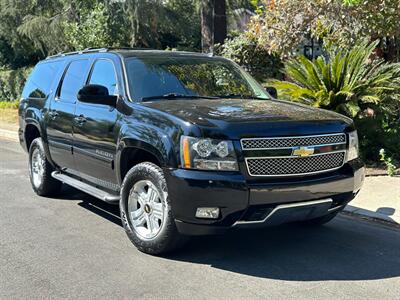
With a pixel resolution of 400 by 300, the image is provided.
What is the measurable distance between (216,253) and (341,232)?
1.61 metres

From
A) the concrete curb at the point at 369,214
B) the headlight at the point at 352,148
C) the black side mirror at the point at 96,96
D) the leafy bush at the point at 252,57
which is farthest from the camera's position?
the leafy bush at the point at 252,57

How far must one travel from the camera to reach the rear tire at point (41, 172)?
7219mm

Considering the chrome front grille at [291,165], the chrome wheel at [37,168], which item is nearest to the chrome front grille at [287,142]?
the chrome front grille at [291,165]

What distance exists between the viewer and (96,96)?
215 inches

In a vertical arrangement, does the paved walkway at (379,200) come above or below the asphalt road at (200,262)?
below

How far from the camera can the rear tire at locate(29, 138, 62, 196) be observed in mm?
7219

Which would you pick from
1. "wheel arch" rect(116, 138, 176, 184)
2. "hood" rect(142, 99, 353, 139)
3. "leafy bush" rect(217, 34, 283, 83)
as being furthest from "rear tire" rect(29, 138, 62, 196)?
"leafy bush" rect(217, 34, 283, 83)

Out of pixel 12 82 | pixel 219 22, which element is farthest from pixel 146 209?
pixel 12 82

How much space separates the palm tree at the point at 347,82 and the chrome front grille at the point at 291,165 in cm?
392

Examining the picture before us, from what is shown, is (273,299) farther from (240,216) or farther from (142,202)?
(142,202)

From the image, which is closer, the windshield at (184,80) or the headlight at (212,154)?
the headlight at (212,154)

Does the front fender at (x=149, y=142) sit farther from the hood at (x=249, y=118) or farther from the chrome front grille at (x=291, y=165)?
the chrome front grille at (x=291, y=165)

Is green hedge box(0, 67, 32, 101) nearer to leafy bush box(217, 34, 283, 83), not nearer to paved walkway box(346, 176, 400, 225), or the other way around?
leafy bush box(217, 34, 283, 83)

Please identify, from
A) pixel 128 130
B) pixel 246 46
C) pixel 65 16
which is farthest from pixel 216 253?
pixel 65 16
